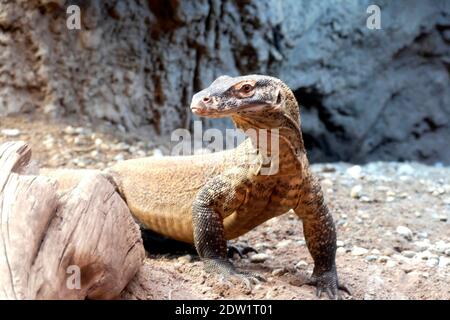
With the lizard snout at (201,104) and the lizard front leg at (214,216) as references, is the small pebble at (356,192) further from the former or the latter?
the lizard snout at (201,104)

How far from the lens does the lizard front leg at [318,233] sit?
4.74 metres

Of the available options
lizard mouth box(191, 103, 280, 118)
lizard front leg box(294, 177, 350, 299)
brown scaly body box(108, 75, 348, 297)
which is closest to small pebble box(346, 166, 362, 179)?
brown scaly body box(108, 75, 348, 297)

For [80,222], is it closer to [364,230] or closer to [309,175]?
[309,175]

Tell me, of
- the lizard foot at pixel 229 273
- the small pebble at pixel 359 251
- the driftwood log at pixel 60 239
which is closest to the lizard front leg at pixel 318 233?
the lizard foot at pixel 229 273

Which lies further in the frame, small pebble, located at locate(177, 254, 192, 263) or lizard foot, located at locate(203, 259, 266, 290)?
small pebble, located at locate(177, 254, 192, 263)

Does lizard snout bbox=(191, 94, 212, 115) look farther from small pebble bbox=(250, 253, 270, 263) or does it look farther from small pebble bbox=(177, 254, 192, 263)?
small pebble bbox=(250, 253, 270, 263)

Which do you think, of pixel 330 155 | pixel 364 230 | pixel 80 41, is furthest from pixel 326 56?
pixel 364 230

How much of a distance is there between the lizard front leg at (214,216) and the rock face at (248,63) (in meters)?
4.06

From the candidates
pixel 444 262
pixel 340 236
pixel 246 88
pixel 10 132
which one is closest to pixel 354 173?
pixel 340 236

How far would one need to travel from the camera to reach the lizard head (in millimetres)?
3961

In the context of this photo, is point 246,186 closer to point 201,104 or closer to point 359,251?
point 201,104

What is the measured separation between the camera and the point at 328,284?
4.69 m

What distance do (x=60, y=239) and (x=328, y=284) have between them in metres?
1.96
